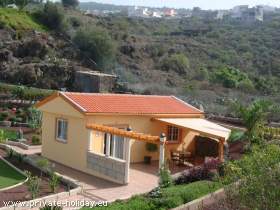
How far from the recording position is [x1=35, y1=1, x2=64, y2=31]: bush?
75.0 m

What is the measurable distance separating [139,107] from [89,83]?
91.7 feet

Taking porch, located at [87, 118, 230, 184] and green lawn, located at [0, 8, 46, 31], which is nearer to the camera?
porch, located at [87, 118, 230, 184]

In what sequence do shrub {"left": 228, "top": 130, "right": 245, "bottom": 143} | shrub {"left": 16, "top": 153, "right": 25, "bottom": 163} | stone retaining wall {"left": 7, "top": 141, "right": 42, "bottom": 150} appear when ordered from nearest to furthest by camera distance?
shrub {"left": 16, "top": 153, "right": 25, "bottom": 163} → shrub {"left": 228, "top": 130, "right": 245, "bottom": 143} → stone retaining wall {"left": 7, "top": 141, "right": 42, "bottom": 150}

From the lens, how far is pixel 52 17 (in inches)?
2982

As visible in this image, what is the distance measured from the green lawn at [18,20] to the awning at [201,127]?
1855 inches

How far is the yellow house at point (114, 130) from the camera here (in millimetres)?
21984

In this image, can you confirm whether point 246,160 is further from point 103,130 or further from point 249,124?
point 249,124

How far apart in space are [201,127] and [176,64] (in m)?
50.7

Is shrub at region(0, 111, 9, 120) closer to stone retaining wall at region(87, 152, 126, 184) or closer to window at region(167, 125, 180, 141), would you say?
window at region(167, 125, 180, 141)

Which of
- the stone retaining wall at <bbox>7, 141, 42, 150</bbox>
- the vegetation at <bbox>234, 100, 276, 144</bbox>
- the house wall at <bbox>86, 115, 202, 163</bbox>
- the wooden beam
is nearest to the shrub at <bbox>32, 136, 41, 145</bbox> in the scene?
the stone retaining wall at <bbox>7, 141, 42, 150</bbox>

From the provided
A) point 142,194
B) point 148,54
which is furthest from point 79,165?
point 148,54

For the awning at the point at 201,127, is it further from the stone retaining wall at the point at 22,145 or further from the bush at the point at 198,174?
the stone retaining wall at the point at 22,145

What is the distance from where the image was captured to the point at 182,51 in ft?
275

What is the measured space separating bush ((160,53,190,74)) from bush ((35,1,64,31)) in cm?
1479
